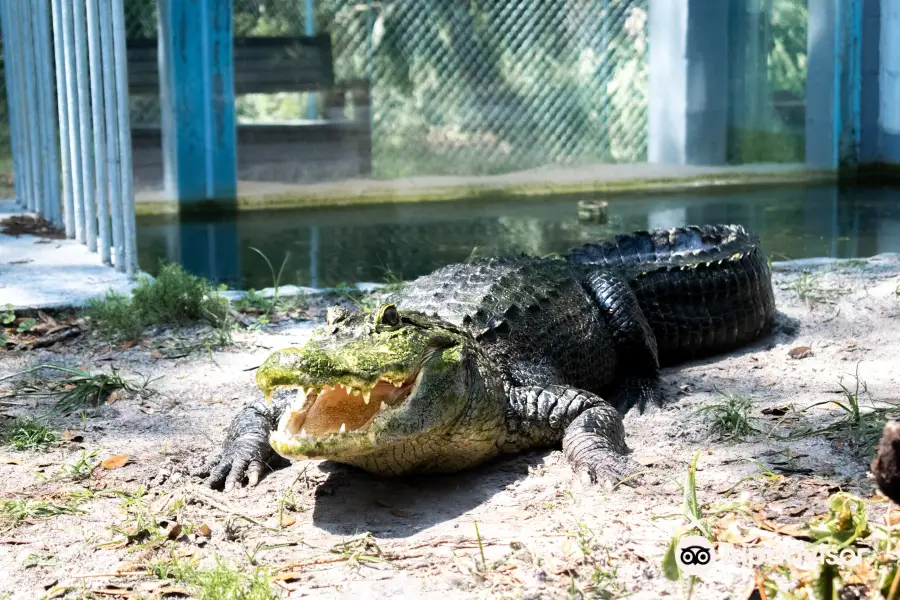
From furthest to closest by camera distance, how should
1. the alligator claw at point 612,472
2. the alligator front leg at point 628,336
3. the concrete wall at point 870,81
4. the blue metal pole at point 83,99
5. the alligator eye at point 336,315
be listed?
1. the concrete wall at point 870,81
2. the blue metal pole at point 83,99
3. the alligator front leg at point 628,336
4. the alligator eye at point 336,315
5. the alligator claw at point 612,472

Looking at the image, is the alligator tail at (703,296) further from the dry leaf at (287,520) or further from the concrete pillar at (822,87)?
the concrete pillar at (822,87)

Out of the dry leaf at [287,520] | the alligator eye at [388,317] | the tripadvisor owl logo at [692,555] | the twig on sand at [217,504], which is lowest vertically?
the dry leaf at [287,520]

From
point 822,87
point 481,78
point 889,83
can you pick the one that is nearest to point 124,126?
point 481,78

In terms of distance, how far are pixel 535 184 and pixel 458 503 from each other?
8.40 metres

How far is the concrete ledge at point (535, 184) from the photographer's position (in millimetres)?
10719

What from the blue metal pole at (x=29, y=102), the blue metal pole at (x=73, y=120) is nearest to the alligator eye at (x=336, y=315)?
the blue metal pole at (x=73, y=120)

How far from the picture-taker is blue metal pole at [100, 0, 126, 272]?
5902mm

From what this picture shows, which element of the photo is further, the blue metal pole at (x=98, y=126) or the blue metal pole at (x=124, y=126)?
the blue metal pole at (x=98, y=126)

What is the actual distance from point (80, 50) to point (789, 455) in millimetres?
4851

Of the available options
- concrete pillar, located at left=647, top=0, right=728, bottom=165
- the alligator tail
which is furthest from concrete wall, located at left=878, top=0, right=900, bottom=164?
the alligator tail

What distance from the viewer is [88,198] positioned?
6.48m

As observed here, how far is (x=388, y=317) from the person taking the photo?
3215 millimetres

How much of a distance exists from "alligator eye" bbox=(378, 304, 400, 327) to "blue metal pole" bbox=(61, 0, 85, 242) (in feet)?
13.0

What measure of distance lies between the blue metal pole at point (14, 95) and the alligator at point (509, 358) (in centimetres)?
523
